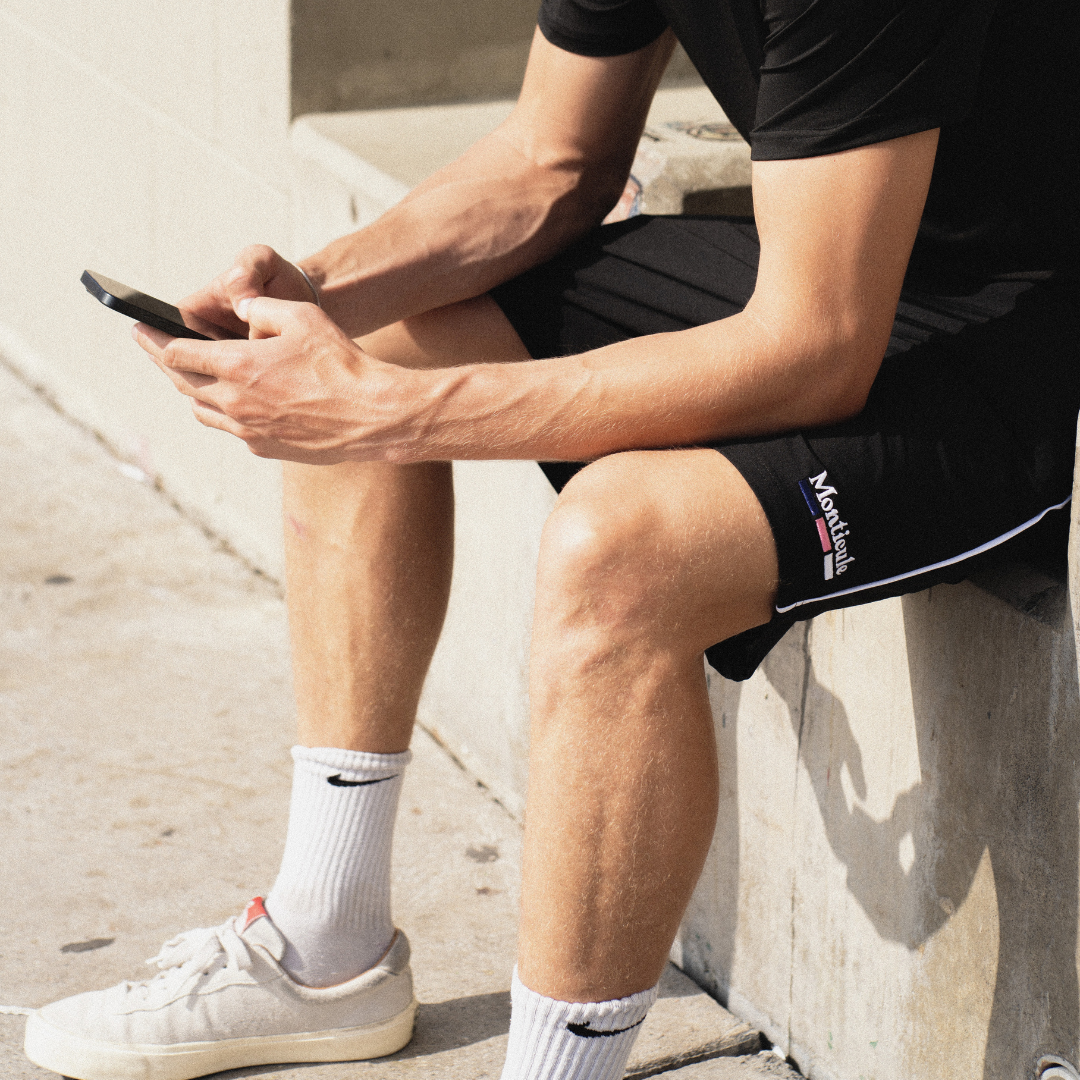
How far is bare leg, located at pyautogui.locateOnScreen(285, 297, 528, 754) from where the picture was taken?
184cm

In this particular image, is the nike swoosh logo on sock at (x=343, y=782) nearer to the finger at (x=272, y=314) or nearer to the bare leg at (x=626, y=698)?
the bare leg at (x=626, y=698)

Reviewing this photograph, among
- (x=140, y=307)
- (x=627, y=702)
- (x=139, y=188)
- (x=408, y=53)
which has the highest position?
(x=408, y=53)

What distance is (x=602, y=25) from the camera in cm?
188

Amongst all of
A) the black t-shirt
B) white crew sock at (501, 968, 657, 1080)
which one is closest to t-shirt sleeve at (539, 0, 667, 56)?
the black t-shirt

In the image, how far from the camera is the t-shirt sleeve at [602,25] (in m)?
1.86

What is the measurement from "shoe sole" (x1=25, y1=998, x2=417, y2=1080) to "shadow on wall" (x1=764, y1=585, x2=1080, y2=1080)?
65cm

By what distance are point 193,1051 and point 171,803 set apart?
650mm

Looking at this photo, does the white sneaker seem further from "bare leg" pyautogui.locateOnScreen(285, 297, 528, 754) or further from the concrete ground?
"bare leg" pyautogui.locateOnScreen(285, 297, 528, 754)

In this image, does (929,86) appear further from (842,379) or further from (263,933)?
(263,933)

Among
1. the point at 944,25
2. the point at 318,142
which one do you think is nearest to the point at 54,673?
the point at 318,142

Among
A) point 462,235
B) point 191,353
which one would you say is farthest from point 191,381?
point 462,235

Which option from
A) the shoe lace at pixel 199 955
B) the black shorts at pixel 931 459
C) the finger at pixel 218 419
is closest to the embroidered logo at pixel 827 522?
the black shorts at pixel 931 459

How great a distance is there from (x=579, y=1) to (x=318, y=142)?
3.68 feet

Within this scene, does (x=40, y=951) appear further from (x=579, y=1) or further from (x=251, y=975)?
(x=579, y=1)
